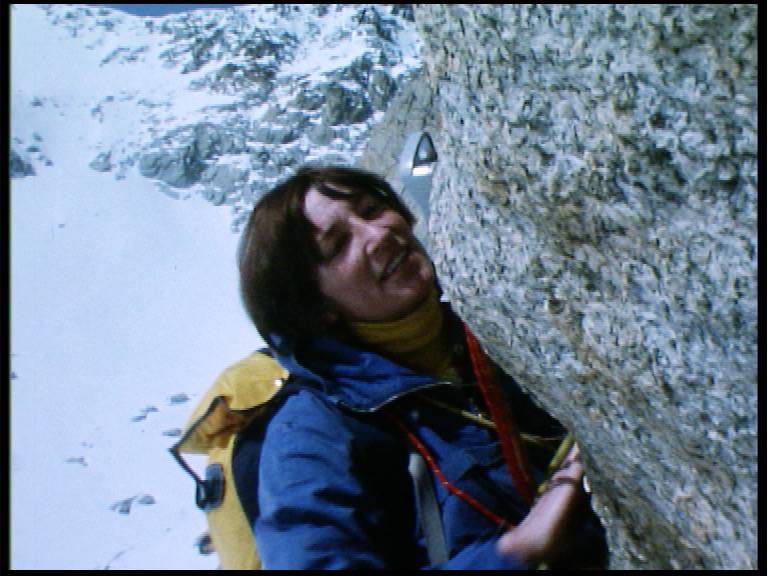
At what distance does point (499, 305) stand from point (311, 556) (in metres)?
0.64

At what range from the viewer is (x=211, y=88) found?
4038 centimetres

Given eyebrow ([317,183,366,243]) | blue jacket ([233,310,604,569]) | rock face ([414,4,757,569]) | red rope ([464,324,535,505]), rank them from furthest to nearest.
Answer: eyebrow ([317,183,366,243])
red rope ([464,324,535,505])
blue jacket ([233,310,604,569])
rock face ([414,4,757,569])

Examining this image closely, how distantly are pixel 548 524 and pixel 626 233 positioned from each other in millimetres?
691

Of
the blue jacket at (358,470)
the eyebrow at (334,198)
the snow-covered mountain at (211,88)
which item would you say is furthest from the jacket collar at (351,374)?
the snow-covered mountain at (211,88)

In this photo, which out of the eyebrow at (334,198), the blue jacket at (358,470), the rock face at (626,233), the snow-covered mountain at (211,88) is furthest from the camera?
the snow-covered mountain at (211,88)

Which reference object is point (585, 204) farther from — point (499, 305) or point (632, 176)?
point (499, 305)

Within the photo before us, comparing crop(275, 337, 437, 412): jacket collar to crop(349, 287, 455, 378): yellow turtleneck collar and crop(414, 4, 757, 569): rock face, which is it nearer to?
crop(349, 287, 455, 378): yellow turtleneck collar

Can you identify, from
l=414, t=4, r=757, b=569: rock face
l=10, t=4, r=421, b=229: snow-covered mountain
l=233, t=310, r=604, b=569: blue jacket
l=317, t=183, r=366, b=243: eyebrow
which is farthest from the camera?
l=10, t=4, r=421, b=229: snow-covered mountain

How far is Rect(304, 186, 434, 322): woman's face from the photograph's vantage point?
150cm

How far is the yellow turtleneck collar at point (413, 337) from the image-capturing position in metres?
1.55

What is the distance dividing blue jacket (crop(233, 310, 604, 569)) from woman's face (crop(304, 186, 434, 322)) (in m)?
0.12

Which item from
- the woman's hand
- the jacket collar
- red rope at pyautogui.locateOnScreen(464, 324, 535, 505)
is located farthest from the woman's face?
the woman's hand

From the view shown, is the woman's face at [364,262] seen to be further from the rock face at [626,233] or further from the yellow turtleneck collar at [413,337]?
the rock face at [626,233]

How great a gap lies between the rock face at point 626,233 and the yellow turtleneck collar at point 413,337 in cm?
21
